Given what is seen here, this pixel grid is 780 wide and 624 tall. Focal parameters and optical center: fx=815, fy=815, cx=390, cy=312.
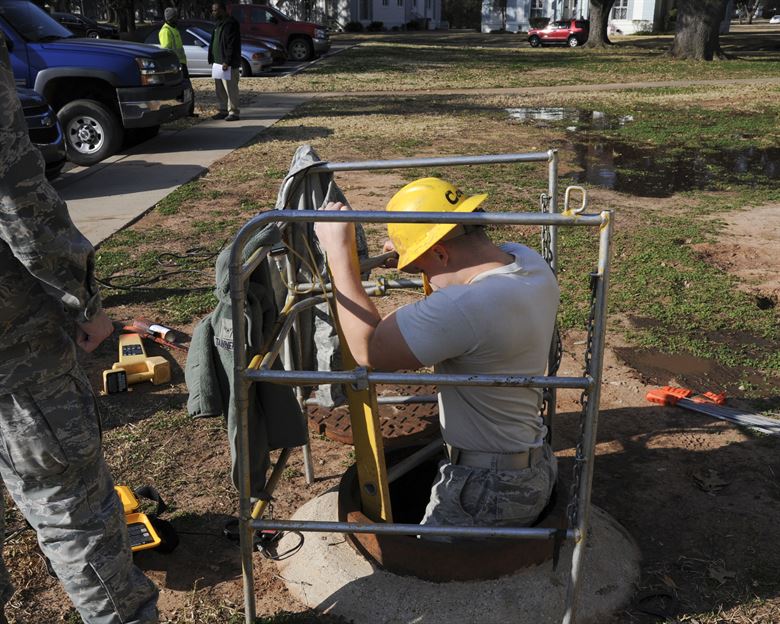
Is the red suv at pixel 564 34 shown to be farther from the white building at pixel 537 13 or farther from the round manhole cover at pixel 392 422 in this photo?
the round manhole cover at pixel 392 422

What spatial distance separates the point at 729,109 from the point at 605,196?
838cm

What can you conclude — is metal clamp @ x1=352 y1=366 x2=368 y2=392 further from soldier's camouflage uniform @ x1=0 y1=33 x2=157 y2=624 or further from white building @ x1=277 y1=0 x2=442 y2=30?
white building @ x1=277 y1=0 x2=442 y2=30

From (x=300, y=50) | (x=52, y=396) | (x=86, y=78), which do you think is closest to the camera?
(x=52, y=396)

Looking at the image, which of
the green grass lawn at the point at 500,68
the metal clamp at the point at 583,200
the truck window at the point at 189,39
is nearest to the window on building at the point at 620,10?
the green grass lawn at the point at 500,68

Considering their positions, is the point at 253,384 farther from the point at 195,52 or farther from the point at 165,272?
the point at 195,52

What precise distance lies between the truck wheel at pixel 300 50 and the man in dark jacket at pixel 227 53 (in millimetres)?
14266

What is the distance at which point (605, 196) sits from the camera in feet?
29.0

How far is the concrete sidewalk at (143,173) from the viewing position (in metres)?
8.24

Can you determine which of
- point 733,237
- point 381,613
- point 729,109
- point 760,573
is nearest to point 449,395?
point 381,613

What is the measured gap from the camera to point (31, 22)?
35.9 ft

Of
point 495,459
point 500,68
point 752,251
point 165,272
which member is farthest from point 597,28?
point 495,459

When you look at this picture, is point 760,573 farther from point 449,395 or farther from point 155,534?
point 155,534

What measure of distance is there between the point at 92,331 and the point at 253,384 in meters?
0.58

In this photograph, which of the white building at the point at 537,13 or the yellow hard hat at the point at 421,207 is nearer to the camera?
the yellow hard hat at the point at 421,207
